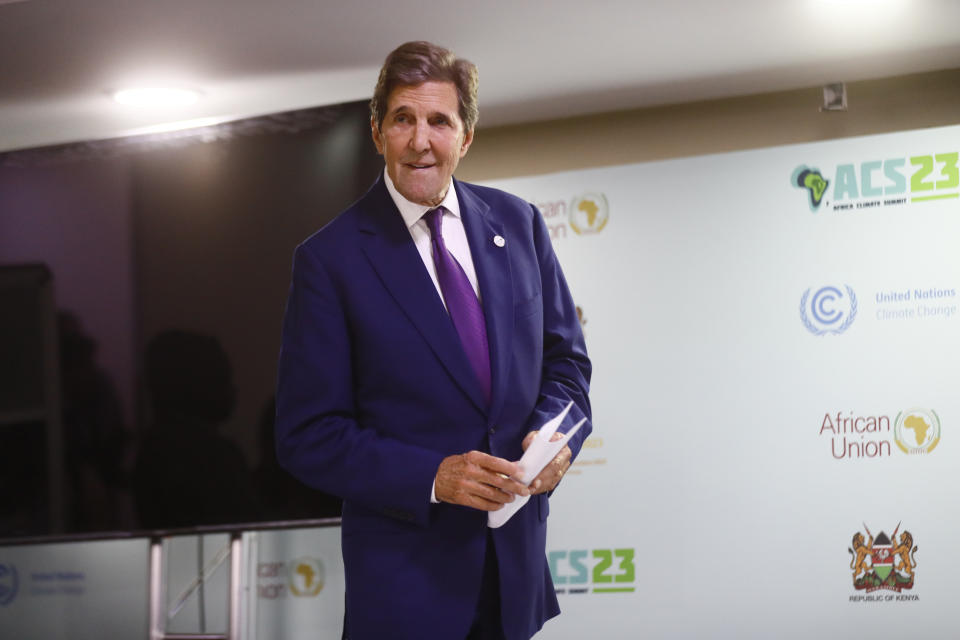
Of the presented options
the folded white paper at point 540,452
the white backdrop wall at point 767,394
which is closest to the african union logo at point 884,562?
the white backdrop wall at point 767,394

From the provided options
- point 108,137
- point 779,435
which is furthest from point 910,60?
point 108,137

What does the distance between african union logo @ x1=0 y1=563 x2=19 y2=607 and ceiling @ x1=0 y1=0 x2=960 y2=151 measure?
205cm

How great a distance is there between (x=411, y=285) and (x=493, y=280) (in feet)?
0.45

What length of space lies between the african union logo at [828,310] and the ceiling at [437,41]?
3.38ft

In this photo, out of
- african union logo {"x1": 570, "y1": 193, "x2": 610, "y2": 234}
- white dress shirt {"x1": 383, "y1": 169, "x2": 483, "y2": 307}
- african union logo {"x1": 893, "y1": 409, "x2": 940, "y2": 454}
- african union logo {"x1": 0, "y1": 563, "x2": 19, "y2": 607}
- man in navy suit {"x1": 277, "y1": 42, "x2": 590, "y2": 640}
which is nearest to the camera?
man in navy suit {"x1": 277, "y1": 42, "x2": 590, "y2": 640}

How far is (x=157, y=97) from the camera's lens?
4348 millimetres

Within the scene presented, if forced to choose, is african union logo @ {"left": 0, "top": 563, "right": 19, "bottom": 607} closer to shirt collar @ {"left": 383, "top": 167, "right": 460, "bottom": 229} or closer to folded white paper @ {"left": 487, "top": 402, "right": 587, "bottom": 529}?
shirt collar @ {"left": 383, "top": 167, "right": 460, "bottom": 229}

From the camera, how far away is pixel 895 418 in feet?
13.1

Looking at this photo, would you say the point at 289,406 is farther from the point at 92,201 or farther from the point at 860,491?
the point at 860,491

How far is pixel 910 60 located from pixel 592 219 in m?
1.55

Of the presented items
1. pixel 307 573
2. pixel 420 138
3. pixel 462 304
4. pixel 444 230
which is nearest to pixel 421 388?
pixel 462 304

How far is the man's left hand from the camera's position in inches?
58.2

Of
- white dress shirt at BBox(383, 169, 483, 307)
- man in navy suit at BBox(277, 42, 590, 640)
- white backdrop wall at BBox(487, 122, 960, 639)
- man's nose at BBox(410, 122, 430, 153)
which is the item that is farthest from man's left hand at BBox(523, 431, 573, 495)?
white backdrop wall at BBox(487, 122, 960, 639)

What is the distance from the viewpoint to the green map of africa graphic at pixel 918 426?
3.94 metres
